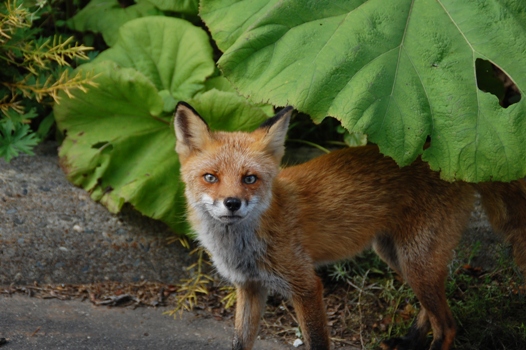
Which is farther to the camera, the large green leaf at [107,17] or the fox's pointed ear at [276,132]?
the large green leaf at [107,17]

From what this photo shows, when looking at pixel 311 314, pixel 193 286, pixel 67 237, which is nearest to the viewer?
pixel 311 314

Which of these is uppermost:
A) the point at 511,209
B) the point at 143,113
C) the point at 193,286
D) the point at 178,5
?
the point at 178,5

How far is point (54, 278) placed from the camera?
5582mm

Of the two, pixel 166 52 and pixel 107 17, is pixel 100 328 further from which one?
pixel 107 17

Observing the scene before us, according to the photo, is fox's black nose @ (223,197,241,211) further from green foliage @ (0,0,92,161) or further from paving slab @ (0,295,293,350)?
green foliage @ (0,0,92,161)

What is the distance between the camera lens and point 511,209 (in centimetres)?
502

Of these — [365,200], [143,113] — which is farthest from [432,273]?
[143,113]

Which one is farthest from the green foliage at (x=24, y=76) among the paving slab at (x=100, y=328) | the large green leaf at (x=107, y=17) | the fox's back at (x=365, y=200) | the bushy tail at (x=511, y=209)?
the bushy tail at (x=511, y=209)

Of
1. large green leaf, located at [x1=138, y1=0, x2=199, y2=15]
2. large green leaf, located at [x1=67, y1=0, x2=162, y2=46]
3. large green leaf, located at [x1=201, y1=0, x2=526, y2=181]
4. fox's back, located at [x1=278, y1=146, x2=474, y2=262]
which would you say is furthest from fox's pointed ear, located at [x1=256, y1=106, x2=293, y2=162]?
large green leaf, located at [x1=67, y1=0, x2=162, y2=46]

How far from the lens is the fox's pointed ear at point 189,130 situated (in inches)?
182

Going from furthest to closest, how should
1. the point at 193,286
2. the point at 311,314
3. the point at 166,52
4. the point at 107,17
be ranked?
the point at 107,17
the point at 166,52
the point at 193,286
the point at 311,314

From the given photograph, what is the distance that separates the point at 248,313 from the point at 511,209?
209 cm

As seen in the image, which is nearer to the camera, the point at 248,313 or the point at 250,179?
the point at 250,179

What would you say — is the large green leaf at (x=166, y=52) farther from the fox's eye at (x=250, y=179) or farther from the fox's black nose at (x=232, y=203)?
the fox's black nose at (x=232, y=203)
